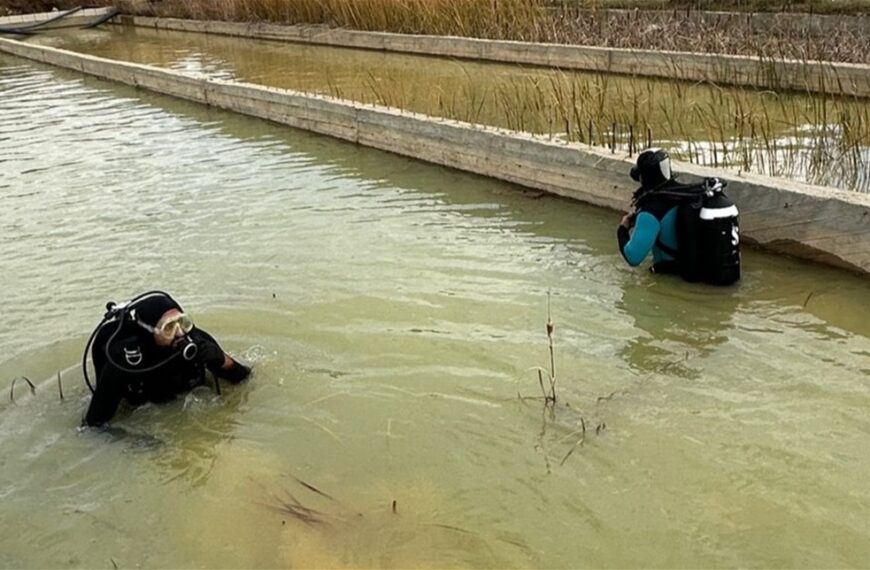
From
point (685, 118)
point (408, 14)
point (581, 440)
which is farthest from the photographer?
point (408, 14)

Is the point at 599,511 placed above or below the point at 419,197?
below

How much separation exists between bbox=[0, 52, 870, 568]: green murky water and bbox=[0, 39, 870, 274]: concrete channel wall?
0.19 m

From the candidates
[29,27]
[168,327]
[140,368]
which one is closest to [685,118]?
[168,327]

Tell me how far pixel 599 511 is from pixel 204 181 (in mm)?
6032

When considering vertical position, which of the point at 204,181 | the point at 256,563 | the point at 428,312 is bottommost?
the point at 256,563

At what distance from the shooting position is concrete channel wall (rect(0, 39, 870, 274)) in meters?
5.21

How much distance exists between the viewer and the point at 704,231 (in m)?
4.81

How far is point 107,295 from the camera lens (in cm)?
573

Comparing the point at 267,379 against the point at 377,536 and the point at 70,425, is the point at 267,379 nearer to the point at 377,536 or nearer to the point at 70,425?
the point at 70,425

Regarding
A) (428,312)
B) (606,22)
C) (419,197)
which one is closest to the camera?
(428,312)

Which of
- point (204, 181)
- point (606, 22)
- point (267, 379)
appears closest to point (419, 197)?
point (204, 181)

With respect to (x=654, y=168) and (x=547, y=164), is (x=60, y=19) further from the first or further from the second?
(x=654, y=168)

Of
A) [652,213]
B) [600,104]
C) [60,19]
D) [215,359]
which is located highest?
[60,19]

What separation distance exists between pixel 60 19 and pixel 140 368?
25304mm
